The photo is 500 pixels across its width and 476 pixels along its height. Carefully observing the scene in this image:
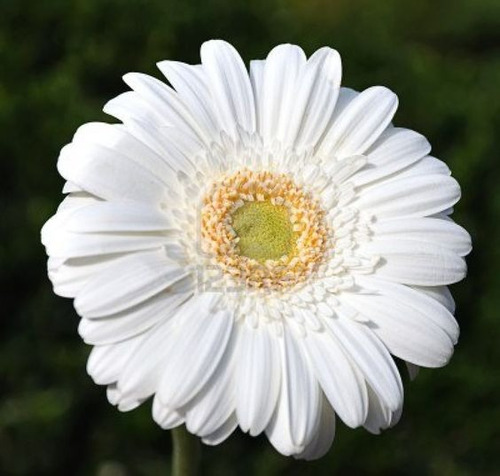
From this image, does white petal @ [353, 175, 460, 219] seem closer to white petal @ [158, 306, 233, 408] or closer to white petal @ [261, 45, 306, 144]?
white petal @ [261, 45, 306, 144]

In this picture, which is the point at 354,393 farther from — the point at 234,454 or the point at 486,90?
the point at 486,90

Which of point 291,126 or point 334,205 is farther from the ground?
point 291,126

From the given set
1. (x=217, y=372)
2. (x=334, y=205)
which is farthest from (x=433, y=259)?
(x=217, y=372)

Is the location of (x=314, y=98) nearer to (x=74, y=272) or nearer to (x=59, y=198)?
(x=74, y=272)

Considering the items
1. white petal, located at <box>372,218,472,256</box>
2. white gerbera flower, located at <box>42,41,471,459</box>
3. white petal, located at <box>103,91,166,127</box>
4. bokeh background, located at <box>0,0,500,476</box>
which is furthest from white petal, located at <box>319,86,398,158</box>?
bokeh background, located at <box>0,0,500,476</box>

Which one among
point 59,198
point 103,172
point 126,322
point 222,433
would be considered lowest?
point 59,198

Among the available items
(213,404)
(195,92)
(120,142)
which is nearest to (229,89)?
(195,92)
